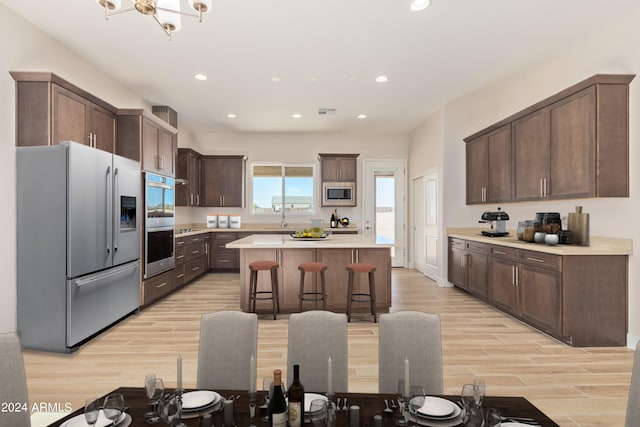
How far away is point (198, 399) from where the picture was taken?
4.28ft

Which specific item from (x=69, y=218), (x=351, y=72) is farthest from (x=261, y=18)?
(x=69, y=218)

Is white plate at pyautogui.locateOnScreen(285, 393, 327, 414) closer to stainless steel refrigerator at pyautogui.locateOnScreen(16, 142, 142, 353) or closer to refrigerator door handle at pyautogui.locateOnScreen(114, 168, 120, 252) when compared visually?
stainless steel refrigerator at pyautogui.locateOnScreen(16, 142, 142, 353)

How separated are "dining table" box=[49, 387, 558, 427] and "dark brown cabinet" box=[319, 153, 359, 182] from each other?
687 centimetres

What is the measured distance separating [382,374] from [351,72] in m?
4.14

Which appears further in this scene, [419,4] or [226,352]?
[419,4]

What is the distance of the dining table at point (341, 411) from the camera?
1181 millimetres

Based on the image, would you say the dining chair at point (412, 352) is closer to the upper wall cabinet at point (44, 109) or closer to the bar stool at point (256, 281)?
the bar stool at point (256, 281)

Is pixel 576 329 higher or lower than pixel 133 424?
lower

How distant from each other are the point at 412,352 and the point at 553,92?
441 centimetres

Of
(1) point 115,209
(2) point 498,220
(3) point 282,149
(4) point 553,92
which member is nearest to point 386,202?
(3) point 282,149

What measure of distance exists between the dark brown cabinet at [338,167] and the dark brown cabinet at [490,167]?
2630 millimetres

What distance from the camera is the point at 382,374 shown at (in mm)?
1704

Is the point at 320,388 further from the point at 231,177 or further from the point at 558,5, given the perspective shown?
the point at 231,177

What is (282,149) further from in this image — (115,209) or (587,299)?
(587,299)
